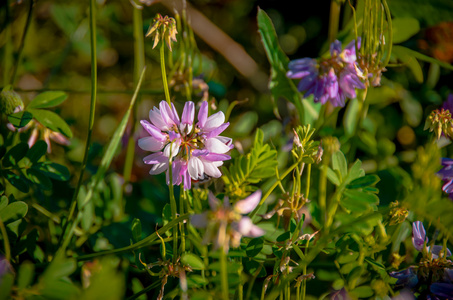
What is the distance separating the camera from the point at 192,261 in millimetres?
806

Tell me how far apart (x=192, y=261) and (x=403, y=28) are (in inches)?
40.4

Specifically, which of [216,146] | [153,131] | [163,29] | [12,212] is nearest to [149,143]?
[153,131]

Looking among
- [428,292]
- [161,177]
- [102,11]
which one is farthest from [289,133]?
[102,11]

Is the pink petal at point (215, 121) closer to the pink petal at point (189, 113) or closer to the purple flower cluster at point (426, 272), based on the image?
the pink petal at point (189, 113)

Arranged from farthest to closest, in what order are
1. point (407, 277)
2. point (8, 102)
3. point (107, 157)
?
1. point (107, 157)
2. point (8, 102)
3. point (407, 277)

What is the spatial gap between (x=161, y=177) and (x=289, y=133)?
1.41 feet

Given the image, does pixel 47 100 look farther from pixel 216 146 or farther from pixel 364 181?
pixel 364 181

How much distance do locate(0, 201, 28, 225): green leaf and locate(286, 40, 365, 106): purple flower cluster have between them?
0.77 m

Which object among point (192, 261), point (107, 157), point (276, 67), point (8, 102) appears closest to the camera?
point (192, 261)

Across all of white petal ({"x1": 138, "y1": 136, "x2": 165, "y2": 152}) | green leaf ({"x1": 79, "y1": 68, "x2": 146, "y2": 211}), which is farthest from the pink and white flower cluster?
green leaf ({"x1": 79, "y1": 68, "x2": 146, "y2": 211})

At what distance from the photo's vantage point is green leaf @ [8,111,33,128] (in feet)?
3.21

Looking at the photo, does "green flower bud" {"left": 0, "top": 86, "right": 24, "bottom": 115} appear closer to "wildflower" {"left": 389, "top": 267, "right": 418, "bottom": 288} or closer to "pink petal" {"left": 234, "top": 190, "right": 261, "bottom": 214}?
"pink petal" {"left": 234, "top": 190, "right": 261, "bottom": 214}

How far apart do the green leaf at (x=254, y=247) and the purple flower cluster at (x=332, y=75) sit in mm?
440

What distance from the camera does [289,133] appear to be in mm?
1294
